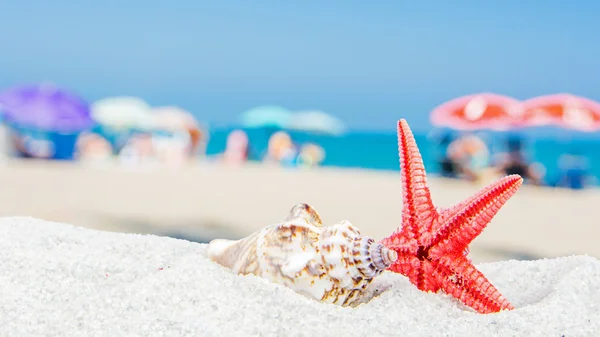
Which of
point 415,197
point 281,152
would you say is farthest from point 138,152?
point 415,197

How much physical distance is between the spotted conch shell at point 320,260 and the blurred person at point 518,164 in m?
11.8

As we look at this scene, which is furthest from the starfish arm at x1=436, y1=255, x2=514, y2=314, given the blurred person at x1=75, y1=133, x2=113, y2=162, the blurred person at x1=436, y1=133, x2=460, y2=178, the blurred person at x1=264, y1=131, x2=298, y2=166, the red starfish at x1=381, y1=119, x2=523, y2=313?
the blurred person at x1=264, y1=131, x2=298, y2=166

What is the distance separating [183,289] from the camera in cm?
239

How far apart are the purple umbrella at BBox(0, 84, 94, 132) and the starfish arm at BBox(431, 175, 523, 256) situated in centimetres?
1537

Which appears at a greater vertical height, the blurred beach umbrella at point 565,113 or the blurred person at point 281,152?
the blurred beach umbrella at point 565,113

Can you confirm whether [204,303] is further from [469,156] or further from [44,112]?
[44,112]

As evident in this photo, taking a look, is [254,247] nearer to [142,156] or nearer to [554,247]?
[554,247]

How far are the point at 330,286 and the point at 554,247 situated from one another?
4.44 m

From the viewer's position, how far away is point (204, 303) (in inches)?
89.9

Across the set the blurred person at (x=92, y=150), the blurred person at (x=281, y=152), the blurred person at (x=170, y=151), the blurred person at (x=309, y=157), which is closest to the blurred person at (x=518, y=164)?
the blurred person at (x=309, y=157)

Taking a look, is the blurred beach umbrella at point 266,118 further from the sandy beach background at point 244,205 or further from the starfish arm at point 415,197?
the starfish arm at point 415,197

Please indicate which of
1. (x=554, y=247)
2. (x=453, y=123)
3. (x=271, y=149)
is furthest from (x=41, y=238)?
(x=271, y=149)

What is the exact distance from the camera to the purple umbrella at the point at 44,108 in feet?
53.2

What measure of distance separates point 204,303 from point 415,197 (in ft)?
3.13
